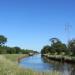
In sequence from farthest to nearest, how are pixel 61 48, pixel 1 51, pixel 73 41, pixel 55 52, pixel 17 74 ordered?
pixel 55 52
pixel 61 48
pixel 1 51
pixel 73 41
pixel 17 74

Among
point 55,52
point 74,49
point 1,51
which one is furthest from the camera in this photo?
point 55,52

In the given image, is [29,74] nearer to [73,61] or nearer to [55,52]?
[73,61]

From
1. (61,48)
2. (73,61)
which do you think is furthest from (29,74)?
(61,48)

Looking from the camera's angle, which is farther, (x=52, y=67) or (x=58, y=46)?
(x=58, y=46)

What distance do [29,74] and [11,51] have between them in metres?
118

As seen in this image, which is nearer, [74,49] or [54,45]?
[74,49]

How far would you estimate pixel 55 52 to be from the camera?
448 feet

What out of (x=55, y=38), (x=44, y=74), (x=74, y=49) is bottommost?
(x=44, y=74)

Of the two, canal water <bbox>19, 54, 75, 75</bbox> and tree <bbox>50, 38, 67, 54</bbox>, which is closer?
canal water <bbox>19, 54, 75, 75</bbox>

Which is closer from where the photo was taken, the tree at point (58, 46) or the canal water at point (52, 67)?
the canal water at point (52, 67)

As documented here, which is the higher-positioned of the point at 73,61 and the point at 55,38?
the point at 55,38

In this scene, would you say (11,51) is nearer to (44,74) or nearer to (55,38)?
(55,38)

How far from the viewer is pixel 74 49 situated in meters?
76.8

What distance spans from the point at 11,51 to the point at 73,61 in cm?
7638
